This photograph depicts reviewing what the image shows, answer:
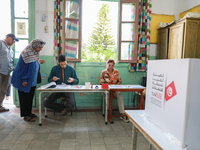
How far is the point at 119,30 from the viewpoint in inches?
145

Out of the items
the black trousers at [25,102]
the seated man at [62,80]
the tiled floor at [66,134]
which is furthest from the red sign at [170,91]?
the black trousers at [25,102]

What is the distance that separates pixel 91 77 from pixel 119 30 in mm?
1348

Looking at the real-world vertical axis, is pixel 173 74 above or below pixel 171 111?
above

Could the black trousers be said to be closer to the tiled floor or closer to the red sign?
the tiled floor

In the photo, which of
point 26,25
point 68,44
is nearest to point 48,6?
point 26,25

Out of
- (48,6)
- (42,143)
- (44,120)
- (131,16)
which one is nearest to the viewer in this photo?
(42,143)

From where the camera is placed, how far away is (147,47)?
379 cm

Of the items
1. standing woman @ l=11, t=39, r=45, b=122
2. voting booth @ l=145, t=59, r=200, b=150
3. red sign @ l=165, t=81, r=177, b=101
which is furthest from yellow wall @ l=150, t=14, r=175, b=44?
red sign @ l=165, t=81, r=177, b=101

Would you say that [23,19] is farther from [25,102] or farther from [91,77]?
[91,77]

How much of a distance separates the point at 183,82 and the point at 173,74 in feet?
0.27

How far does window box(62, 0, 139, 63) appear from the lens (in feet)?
11.5

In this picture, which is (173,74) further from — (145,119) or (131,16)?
(131,16)

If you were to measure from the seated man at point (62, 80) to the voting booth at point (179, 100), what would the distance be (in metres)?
2.29

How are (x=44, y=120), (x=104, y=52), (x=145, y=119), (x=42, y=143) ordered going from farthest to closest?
(x=104, y=52) → (x=44, y=120) → (x=42, y=143) → (x=145, y=119)
